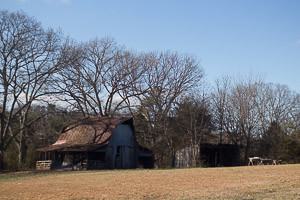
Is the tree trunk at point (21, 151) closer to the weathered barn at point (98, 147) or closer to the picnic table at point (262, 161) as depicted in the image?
the weathered barn at point (98, 147)

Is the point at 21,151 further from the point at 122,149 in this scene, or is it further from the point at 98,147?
the point at 122,149

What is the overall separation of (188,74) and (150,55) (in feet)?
19.8

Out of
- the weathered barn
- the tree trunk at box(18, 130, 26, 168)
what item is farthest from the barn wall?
the tree trunk at box(18, 130, 26, 168)

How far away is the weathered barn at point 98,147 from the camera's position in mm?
39875

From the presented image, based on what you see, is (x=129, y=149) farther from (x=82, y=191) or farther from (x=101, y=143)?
(x=82, y=191)

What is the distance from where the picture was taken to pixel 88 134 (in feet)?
140

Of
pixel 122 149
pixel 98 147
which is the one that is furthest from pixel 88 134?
pixel 122 149

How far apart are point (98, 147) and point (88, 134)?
3843 mm

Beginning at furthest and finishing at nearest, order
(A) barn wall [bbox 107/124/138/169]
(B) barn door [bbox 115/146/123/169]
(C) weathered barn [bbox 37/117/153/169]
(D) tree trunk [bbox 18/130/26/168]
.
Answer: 1. (D) tree trunk [bbox 18/130/26/168]
2. (B) barn door [bbox 115/146/123/169]
3. (A) barn wall [bbox 107/124/138/169]
4. (C) weathered barn [bbox 37/117/153/169]

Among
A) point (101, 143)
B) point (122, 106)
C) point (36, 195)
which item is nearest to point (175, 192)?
point (36, 195)

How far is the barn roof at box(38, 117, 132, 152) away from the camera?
4022 cm

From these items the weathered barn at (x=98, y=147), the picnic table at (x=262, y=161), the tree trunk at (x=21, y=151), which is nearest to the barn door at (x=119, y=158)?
the weathered barn at (x=98, y=147)

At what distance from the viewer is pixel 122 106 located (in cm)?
5534

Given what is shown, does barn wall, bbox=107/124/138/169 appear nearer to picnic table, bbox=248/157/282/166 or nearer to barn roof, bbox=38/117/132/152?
barn roof, bbox=38/117/132/152
